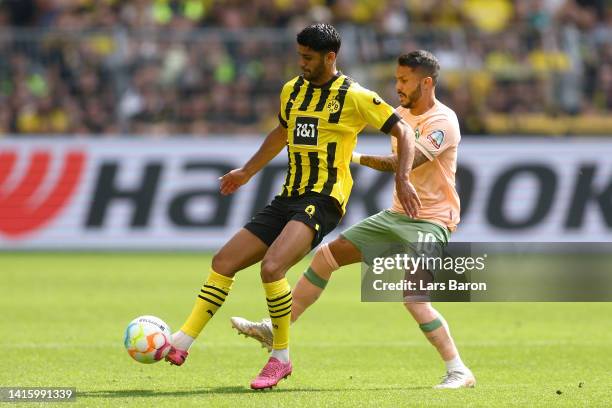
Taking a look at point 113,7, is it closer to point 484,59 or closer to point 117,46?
point 117,46

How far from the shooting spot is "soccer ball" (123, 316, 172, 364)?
26.5 ft

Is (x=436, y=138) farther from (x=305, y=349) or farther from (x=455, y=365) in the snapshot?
(x=305, y=349)

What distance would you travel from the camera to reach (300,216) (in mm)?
8094

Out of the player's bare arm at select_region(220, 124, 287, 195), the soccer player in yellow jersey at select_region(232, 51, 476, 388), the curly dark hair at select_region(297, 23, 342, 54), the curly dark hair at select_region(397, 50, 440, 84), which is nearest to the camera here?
the curly dark hair at select_region(297, 23, 342, 54)

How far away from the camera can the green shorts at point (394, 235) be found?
8.39 m

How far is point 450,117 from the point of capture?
851 cm

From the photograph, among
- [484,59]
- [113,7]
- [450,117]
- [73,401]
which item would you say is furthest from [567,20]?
[73,401]

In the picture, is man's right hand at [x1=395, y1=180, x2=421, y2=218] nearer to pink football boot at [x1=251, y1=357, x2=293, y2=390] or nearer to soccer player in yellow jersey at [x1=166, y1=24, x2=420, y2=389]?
soccer player in yellow jersey at [x1=166, y1=24, x2=420, y2=389]

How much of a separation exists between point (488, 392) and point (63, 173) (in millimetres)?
11811

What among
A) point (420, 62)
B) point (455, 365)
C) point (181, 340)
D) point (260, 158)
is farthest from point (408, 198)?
point (181, 340)

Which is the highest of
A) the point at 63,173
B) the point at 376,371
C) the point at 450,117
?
the point at 450,117

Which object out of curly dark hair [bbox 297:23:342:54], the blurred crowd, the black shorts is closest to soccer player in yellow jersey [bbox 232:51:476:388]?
the black shorts

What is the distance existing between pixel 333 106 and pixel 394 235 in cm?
101

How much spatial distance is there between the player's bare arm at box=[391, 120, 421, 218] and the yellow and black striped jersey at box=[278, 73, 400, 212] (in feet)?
0.39
